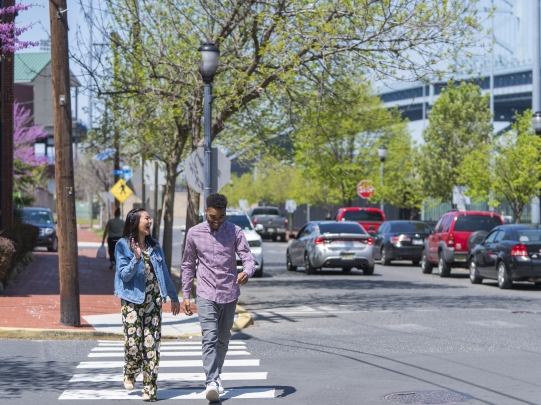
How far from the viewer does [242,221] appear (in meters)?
→ 30.0

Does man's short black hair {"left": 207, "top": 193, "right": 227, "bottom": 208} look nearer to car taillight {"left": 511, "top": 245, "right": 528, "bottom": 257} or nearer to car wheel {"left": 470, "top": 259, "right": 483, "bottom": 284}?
car taillight {"left": 511, "top": 245, "right": 528, "bottom": 257}

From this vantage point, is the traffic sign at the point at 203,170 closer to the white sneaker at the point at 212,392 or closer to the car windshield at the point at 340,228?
the white sneaker at the point at 212,392

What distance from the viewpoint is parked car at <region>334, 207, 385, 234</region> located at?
40.7m

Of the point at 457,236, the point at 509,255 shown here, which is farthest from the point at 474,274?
the point at 457,236

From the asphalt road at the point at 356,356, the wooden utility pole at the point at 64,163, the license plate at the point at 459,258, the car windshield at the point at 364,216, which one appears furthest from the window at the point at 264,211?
the wooden utility pole at the point at 64,163

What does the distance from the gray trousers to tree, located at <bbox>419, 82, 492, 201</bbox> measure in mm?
38234

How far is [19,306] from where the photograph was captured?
55.5ft

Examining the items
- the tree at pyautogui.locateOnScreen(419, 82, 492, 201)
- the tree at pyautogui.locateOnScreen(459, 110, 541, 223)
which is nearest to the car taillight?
the tree at pyautogui.locateOnScreen(459, 110, 541, 223)

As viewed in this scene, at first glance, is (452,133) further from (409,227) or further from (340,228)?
(340,228)

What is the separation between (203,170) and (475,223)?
43.4 feet

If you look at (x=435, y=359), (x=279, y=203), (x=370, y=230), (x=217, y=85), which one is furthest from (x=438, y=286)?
(x=279, y=203)

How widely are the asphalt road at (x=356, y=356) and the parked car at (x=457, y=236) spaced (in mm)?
6845

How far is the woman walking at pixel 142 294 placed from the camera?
9047mm

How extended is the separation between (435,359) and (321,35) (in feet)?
25.8
